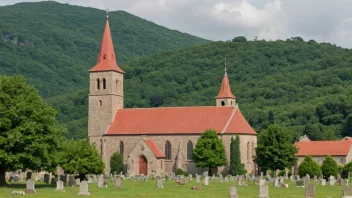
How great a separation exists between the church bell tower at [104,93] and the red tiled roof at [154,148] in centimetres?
604

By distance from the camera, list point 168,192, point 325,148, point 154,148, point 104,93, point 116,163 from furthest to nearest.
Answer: point 325,148 < point 104,93 < point 116,163 < point 154,148 < point 168,192

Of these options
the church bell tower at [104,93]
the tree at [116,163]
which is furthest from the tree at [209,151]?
the church bell tower at [104,93]

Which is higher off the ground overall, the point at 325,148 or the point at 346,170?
the point at 325,148

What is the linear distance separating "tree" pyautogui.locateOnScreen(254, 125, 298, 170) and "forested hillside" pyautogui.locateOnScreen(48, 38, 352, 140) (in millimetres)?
40157

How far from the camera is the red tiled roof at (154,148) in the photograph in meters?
77.2

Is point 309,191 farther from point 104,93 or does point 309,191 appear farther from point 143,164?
point 104,93

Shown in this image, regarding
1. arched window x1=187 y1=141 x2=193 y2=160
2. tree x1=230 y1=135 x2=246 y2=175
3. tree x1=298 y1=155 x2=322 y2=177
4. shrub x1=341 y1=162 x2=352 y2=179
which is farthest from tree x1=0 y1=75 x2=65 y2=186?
shrub x1=341 y1=162 x2=352 y2=179

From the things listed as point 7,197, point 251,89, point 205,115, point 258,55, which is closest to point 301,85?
point 251,89

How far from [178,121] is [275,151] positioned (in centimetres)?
1194

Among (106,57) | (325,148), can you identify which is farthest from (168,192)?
(325,148)

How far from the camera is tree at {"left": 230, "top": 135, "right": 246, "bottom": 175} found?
74688mm

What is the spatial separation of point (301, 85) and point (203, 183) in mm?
117459

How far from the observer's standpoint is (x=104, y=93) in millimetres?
82938

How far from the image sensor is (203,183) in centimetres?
5153
